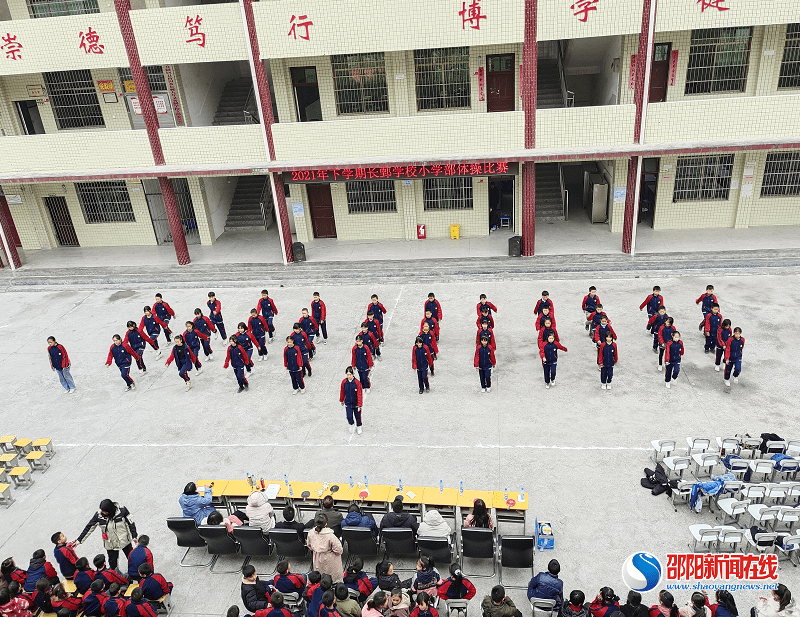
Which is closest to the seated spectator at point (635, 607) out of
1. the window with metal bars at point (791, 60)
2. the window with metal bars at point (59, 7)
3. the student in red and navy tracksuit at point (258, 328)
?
the student in red and navy tracksuit at point (258, 328)

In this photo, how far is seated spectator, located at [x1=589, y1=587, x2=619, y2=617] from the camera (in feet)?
24.1

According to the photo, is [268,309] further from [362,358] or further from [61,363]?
[61,363]

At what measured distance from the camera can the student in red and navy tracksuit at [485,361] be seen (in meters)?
12.8

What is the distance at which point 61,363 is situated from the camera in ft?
46.6

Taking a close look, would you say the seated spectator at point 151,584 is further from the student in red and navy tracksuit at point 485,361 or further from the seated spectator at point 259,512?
the student in red and navy tracksuit at point 485,361

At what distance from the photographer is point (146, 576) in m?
8.24

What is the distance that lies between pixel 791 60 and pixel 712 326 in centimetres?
1058

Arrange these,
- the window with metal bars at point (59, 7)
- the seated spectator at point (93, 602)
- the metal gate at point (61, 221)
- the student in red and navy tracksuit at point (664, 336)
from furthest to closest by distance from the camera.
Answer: the metal gate at point (61, 221) → the window with metal bars at point (59, 7) → the student in red and navy tracksuit at point (664, 336) → the seated spectator at point (93, 602)

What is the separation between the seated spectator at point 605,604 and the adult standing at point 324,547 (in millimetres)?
3274

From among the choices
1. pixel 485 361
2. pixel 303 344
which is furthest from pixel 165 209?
pixel 485 361

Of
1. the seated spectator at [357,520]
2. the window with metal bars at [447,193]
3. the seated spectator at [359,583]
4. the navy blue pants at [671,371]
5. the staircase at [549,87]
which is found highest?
the staircase at [549,87]

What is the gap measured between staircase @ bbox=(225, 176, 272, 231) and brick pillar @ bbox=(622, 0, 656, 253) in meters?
13.4

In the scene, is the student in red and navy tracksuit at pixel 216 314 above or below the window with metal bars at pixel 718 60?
below

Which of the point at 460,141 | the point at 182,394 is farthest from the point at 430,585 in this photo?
the point at 460,141
